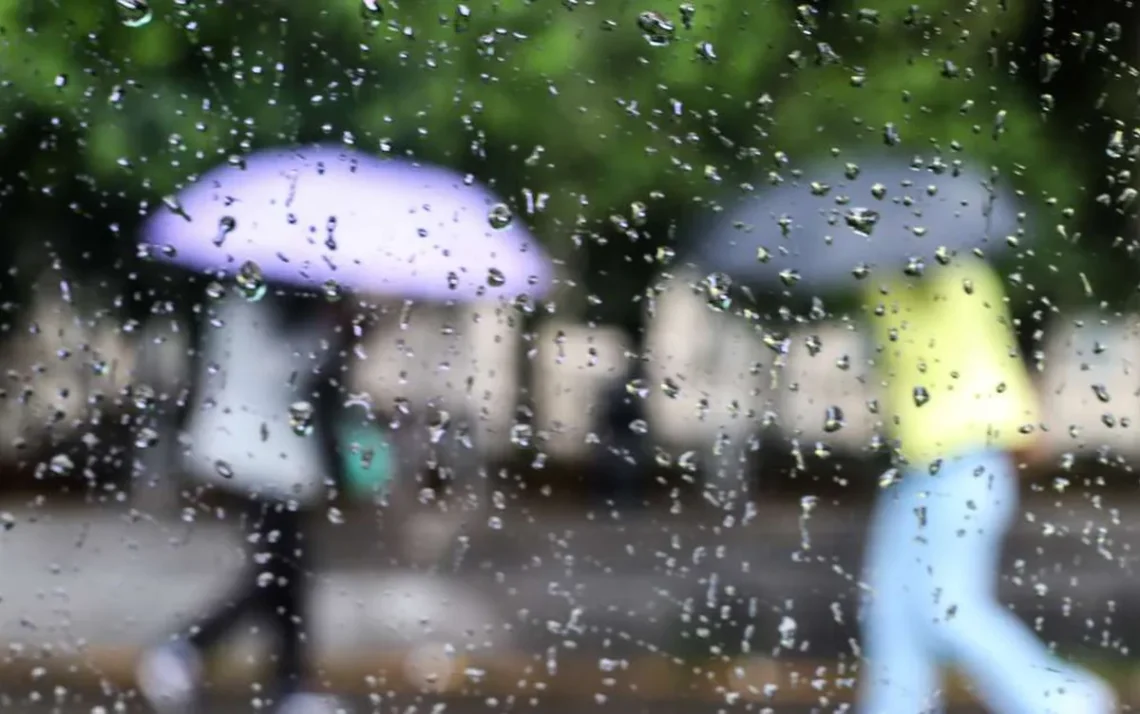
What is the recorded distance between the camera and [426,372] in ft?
3.94

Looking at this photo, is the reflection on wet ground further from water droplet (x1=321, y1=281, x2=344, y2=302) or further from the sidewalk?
water droplet (x1=321, y1=281, x2=344, y2=302)

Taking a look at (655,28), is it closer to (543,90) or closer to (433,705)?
(543,90)

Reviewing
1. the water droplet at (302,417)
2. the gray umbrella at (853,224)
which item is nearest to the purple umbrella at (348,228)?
the water droplet at (302,417)

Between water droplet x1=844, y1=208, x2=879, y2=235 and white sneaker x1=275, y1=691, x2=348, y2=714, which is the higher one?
water droplet x1=844, y1=208, x2=879, y2=235

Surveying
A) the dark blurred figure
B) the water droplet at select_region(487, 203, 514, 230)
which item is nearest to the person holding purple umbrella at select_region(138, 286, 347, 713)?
the water droplet at select_region(487, 203, 514, 230)

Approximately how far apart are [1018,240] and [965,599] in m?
0.48

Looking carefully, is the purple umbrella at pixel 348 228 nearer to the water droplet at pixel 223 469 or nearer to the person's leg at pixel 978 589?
the water droplet at pixel 223 469

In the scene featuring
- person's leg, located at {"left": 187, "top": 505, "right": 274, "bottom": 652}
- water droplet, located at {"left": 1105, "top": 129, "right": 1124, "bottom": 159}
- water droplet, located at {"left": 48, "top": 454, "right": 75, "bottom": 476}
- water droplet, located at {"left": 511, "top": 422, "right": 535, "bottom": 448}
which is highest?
water droplet, located at {"left": 1105, "top": 129, "right": 1124, "bottom": 159}

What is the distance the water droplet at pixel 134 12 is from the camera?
1.15 metres

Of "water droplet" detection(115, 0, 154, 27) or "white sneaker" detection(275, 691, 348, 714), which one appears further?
"white sneaker" detection(275, 691, 348, 714)

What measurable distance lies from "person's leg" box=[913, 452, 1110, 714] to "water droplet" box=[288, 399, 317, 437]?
0.82m

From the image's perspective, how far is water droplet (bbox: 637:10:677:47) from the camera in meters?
1.18

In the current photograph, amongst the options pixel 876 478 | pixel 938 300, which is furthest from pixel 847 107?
pixel 876 478

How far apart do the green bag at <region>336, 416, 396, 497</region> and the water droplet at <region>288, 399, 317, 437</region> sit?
0.12ft
